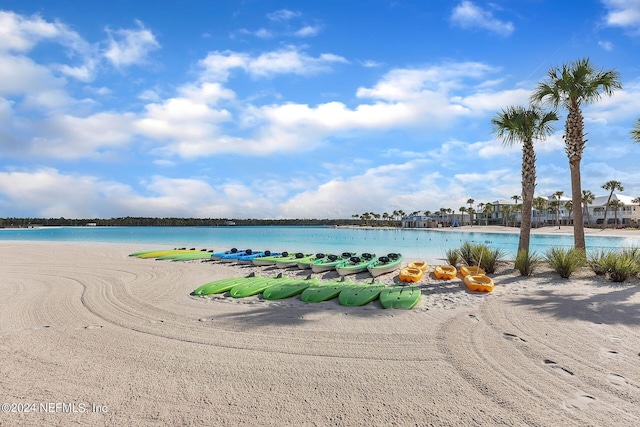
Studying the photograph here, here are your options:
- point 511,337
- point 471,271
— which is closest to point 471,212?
Answer: point 471,271

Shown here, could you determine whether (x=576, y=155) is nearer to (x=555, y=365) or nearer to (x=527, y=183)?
(x=527, y=183)

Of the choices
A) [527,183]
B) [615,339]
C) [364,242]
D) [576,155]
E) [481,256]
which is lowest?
[364,242]

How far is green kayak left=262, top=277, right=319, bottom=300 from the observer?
28.6 ft

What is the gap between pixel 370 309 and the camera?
759 cm

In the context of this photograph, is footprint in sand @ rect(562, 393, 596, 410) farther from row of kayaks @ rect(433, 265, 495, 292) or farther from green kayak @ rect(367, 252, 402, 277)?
green kayak @ rect(367, 252, 402, 277)

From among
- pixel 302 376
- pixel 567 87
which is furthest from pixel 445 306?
pixel 567 87

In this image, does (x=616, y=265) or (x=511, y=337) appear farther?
(x=616, y=265)

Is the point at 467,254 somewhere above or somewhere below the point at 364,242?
above

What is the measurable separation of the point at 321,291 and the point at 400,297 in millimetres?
1859

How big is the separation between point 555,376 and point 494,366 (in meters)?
0.66

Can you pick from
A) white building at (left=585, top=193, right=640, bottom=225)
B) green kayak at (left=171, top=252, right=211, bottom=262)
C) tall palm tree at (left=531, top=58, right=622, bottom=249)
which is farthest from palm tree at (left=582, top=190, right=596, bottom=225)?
green kayak at (left=171, top=252, right=211, bottom=262)

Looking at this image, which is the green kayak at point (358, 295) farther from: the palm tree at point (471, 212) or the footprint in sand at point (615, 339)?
the palm tree at point (471, 212)

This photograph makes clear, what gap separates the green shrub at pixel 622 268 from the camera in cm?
1030

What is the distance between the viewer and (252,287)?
9445 mm
